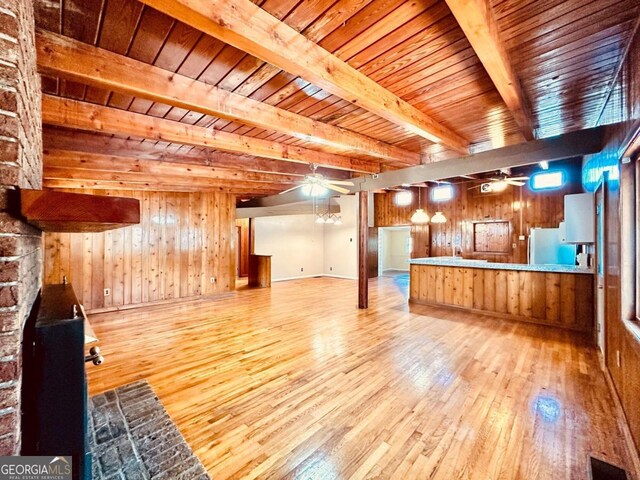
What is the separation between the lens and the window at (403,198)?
32.4 feet

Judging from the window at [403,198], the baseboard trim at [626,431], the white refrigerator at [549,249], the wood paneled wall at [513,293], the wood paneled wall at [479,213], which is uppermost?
the window at [403,198]

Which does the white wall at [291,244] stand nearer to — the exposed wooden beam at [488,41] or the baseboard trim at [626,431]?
the exposed wooden beam at [488,41]

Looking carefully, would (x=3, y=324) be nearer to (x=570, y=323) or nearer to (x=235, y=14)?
(x=235, y=14)

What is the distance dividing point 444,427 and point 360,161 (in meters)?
4.04

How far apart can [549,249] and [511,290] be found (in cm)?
194

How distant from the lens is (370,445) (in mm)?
1950

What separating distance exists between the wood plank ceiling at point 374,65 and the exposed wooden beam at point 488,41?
0.02 meters

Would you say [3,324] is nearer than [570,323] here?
Yes

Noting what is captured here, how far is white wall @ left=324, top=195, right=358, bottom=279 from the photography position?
1012 centimetres

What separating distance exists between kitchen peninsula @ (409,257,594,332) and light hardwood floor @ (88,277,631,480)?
343 millimetres

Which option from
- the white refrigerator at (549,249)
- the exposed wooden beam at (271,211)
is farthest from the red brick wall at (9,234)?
the exposed wooden beam at (271,211)

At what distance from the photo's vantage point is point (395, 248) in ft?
44.0

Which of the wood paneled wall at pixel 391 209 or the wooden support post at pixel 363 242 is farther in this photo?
the wood paneled wall at pixel 391 209

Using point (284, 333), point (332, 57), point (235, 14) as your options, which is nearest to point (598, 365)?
point (284, 333)
